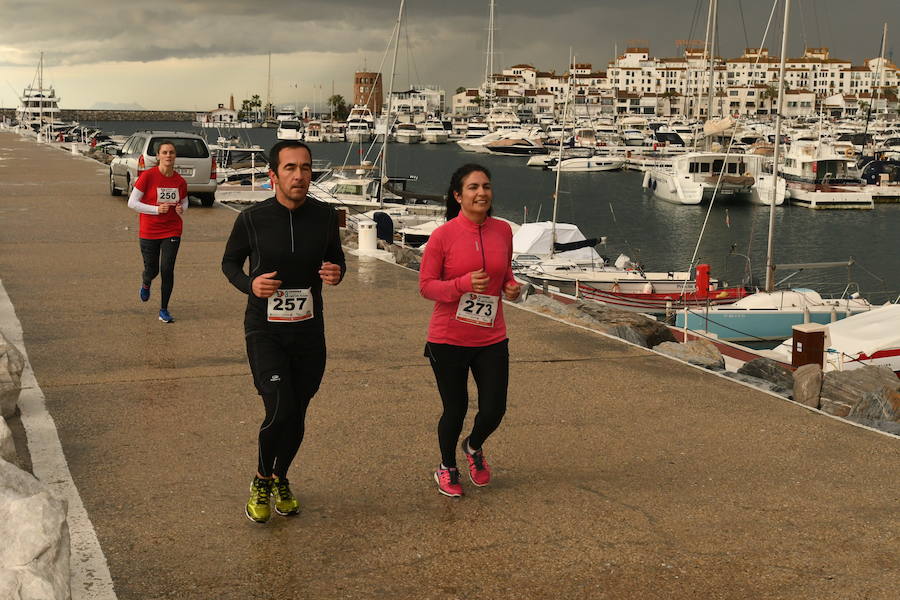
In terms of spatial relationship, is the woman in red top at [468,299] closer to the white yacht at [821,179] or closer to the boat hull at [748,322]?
the boat hull at [748,322]

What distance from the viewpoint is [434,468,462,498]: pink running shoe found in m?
5.64

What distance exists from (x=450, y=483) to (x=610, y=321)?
23.3ft

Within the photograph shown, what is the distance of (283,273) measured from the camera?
5078 millimetres

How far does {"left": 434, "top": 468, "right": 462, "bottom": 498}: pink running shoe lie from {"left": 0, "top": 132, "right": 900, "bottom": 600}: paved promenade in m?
0.08

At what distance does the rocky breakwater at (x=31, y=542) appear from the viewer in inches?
145

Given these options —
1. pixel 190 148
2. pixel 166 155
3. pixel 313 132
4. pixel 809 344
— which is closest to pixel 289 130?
pixel 313 132

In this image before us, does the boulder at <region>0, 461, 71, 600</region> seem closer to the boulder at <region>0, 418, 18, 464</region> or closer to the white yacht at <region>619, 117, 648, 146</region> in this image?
the boulder at <region>0, 418, 18, 464</region>

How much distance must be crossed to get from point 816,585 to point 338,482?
2522mm

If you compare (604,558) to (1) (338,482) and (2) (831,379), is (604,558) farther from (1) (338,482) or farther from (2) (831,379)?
(2) (831,379)

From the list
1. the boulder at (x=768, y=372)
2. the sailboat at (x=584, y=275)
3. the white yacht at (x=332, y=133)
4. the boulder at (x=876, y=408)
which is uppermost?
the white yacht at (x=332, y=133)

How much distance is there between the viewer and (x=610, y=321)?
40.9 feet

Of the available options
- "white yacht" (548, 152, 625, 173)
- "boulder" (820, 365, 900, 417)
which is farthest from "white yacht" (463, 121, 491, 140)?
"boulder" (820, 365, 900, 417)

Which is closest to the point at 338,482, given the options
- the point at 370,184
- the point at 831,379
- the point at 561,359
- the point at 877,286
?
the point at 561,359

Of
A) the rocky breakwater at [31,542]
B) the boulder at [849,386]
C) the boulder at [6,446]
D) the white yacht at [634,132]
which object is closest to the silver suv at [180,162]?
the boulder at [849,386]
